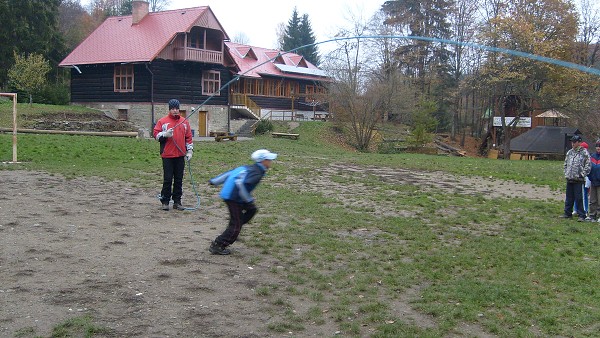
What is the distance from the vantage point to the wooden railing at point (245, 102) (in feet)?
173

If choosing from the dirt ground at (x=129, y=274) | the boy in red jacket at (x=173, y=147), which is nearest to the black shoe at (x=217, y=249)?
the dirt ground at (x=129, y=274)

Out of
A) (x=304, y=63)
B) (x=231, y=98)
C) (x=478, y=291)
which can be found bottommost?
(x=478, y=291)

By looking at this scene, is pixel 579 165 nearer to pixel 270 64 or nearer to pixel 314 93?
pixel 314 93

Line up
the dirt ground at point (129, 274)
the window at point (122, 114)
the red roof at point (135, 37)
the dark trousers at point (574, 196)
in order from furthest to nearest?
the window at point (122, 114)
the red roof at point (135, 37)
the dark trousers at point (574, 196)
the dirt ground at point (129, 274)

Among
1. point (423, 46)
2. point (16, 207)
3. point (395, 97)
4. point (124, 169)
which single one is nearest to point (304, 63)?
point (423, 46)

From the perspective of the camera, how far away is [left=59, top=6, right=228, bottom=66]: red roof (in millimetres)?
42625

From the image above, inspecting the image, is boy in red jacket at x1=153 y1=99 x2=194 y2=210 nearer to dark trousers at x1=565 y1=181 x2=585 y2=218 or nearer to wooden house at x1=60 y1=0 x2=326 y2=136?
dark trousers at x1=565 y1=181 x2=585 y2=218

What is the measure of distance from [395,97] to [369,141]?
13.2 ft

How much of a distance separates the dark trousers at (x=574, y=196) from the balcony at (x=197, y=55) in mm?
34038

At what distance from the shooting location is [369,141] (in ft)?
151

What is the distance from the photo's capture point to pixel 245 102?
176ft

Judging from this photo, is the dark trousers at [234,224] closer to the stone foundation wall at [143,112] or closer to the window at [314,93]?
the stone foundation wall at [143,112]

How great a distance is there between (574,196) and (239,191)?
8311mm

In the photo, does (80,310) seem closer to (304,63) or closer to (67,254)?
(67,254)
